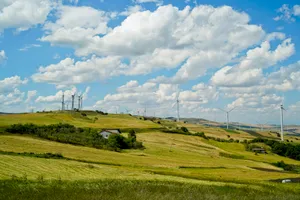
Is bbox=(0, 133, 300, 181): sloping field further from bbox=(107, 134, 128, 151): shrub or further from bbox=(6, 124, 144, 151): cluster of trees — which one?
bbox=(6, 124, 144, 151): cluster of trees

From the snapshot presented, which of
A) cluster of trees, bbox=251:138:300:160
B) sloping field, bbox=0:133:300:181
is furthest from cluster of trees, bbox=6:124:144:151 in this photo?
cluster of trees, bbox=251:138:300:160

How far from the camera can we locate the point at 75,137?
109m

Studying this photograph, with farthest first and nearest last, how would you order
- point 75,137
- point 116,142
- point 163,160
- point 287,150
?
point 287,150, point 116,142, point 75,137, point 163,160

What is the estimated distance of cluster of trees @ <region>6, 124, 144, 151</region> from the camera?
103m

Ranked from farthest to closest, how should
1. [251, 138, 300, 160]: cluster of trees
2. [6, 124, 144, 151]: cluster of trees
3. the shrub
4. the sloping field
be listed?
1. [251, 138, 300, 160]: cluster of trees
2. the shrub
3. [6, 124, 144, 151]: cluster of trees
4. the sloping field

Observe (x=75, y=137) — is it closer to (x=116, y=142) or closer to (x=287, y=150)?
(x=116, y=142)

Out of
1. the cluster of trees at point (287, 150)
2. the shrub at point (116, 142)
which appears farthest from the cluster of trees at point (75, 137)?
the cluster of trees at point (287, 150)

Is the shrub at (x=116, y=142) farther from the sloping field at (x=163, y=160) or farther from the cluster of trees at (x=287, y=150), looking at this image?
the cluster of trees at (x=287, y=150)

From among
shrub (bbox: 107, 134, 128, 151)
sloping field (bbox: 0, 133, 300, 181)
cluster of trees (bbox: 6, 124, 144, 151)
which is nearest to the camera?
sloping field (bbox: 0, 133, 300, 181)

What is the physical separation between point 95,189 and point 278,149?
147672 millimetres

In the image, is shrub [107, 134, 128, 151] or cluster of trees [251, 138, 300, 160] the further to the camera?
cluster of trees [251, 138, 300, 160]

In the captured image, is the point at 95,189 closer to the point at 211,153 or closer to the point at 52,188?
the point at 52,188

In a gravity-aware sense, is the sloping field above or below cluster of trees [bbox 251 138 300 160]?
above

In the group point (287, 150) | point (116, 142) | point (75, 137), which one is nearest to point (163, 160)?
point (116, 142)
